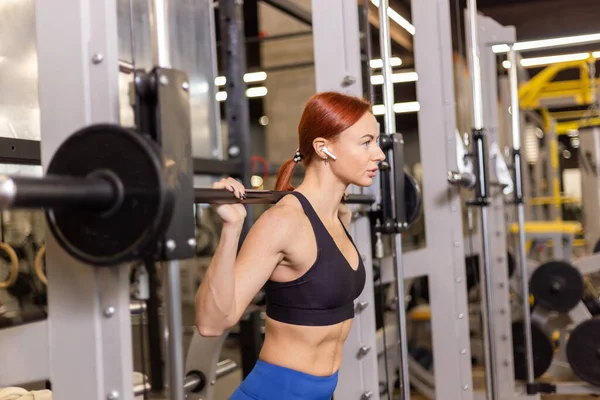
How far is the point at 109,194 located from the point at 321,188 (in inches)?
33.6

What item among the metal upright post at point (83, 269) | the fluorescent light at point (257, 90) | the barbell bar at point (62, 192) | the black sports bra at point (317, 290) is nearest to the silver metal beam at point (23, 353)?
the metal upright post at point (83, 269)

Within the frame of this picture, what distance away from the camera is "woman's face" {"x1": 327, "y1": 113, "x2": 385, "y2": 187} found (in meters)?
1.61

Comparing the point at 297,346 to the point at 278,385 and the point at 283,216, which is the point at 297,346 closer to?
the point at 278,385

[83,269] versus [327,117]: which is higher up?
[327,117]

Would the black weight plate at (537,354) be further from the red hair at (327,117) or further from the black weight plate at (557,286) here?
the red hair at (327,117)

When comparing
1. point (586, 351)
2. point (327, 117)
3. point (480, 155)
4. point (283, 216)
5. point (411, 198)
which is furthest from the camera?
point (586, 351)

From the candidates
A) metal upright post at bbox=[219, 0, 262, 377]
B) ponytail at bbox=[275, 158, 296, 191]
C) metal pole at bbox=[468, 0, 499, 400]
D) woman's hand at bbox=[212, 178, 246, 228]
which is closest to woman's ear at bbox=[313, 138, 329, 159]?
ponytail at bbox=[275, 158, 296, 191]

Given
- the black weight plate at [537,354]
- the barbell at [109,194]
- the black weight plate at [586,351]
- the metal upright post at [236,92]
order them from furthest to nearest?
the black weight plate at [537,354] → the black weight plate at [586,351] → the metal upright post at [236,92] → the barbell at [109,194]

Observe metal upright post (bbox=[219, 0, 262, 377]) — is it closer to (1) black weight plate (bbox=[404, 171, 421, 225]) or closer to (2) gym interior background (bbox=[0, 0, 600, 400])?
(2) gym interior background (bbox=[0, 0, 600, 400])

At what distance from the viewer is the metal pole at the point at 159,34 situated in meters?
0.93

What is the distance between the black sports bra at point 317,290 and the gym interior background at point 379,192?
0.93ft

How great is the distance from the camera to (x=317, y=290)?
151 centimetres

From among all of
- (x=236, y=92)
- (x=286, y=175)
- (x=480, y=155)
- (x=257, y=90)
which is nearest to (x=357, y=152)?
(x=286, y=175)

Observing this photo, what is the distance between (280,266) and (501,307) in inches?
111
